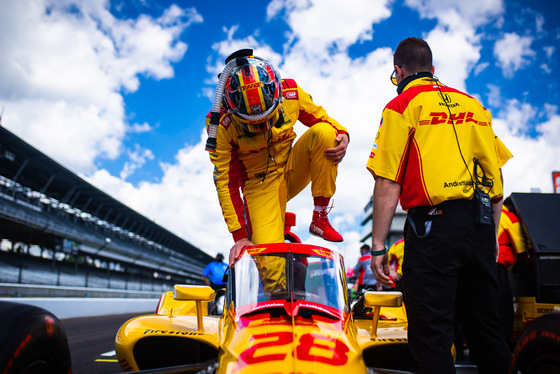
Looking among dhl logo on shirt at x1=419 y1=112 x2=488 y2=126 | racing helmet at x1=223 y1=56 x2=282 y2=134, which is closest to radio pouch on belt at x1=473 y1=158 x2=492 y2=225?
dhl logo on shirt at x1=419 y1=112 x2=488 y2=126

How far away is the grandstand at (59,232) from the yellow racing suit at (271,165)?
513 inches

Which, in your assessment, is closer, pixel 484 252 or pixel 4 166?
pixel 484 252

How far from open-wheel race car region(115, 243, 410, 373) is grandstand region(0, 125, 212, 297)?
13.4 metres

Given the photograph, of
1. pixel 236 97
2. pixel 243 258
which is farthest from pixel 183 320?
pixel 236 97

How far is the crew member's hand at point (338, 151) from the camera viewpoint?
3.60m

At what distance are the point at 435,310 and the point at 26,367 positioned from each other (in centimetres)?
184

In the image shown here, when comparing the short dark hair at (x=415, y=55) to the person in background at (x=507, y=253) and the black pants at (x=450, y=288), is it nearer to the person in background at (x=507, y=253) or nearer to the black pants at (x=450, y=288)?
the black pants at (x=450, y=288)

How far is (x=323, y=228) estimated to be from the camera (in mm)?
3668

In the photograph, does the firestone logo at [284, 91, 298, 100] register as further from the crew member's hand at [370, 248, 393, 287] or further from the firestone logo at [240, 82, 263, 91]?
the crew member's hand at [370, 248, 393, 287]

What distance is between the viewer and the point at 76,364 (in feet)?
16.7

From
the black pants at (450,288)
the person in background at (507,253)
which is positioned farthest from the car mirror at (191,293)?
the person in background at (507,253)

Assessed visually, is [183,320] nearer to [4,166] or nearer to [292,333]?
[292,333]

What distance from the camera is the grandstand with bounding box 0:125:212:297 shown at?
22.3 metres

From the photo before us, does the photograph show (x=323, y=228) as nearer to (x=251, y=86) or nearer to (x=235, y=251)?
(x=235, y=251)
